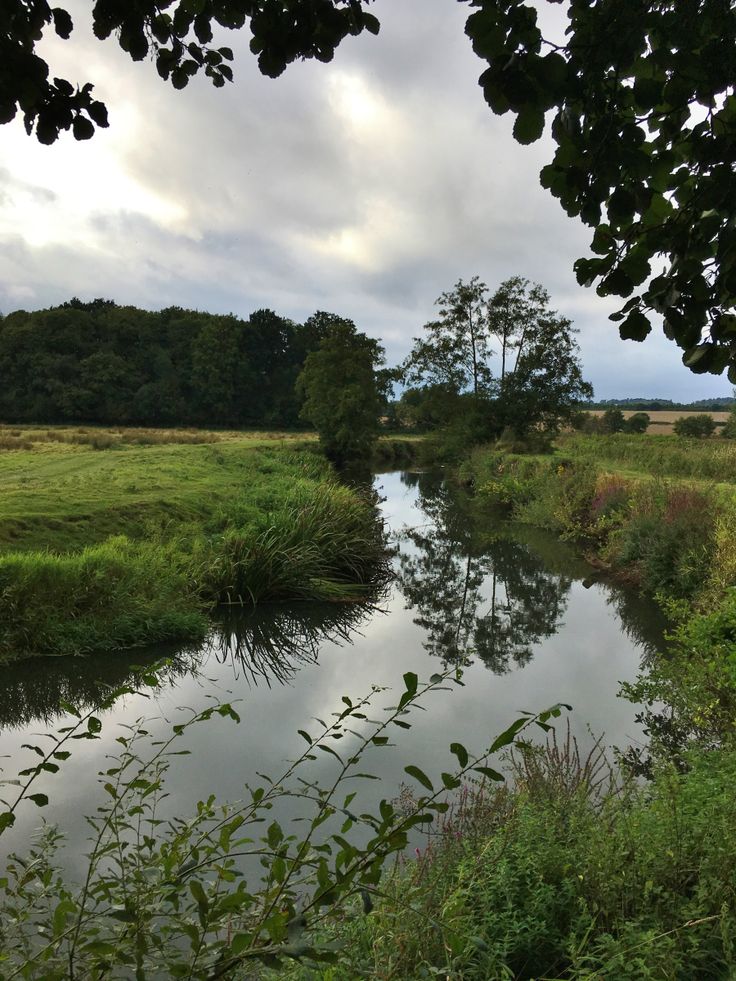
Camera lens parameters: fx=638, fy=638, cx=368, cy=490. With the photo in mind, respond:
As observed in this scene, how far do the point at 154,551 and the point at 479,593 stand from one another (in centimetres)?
588

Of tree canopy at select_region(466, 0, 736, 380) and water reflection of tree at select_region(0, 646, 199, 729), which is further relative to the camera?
water reflection of tree at select_region(0, 646, 199, 729)

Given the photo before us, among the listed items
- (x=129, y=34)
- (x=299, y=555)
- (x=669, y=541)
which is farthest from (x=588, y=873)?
(x=669, y=541)

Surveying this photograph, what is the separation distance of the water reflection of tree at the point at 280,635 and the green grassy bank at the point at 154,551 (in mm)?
373

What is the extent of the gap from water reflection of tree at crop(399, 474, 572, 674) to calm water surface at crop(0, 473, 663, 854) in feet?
0.15

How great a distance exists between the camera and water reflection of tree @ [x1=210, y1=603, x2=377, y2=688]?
7.80 m

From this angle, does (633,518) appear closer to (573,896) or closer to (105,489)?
(105,489)

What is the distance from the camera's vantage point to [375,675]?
7586 millimetres

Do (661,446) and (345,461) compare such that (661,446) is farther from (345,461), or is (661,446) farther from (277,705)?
(277,705)

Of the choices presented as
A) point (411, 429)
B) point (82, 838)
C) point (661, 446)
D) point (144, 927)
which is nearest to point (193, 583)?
point (82, 838)

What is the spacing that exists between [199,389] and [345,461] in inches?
1252

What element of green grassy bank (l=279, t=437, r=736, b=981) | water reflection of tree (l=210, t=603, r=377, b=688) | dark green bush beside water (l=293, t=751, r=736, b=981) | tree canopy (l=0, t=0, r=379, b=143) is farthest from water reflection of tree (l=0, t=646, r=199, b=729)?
Answer: tree canopy (l=0, t=0, r=379, b=143)

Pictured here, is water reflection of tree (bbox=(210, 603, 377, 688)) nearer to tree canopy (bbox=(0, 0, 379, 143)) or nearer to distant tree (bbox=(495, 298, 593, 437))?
tree canopy (bbox=(0, 0, 379, 143))

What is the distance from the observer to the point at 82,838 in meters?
4.15

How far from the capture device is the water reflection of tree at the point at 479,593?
356 inches
